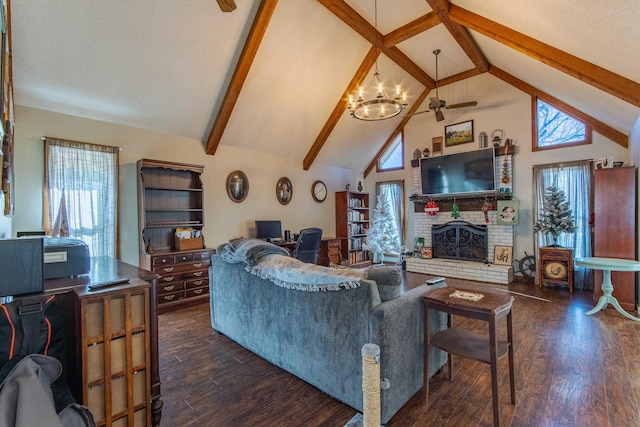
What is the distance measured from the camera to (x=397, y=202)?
7492 millimetres

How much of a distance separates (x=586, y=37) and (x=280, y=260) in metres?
3.55

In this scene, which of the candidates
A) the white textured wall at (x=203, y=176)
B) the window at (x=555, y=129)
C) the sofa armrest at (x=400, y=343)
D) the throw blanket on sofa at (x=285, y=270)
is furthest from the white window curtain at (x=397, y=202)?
the sofa armrest at (x=400, y=343)

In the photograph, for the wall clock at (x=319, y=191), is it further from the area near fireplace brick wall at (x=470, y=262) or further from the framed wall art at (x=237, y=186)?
the area near fireplace brick wall at (x=470, y=262)

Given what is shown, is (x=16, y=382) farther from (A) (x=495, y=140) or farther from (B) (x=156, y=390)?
(A) (x=495, y=140)

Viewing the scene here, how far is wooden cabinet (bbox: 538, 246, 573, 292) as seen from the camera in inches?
192

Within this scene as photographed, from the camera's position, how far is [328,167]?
7531mm

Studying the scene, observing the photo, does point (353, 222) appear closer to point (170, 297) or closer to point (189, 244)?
point (189, 244)

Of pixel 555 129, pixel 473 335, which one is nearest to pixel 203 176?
pixel 473 335

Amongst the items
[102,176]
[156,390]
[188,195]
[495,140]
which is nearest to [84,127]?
[102,176]

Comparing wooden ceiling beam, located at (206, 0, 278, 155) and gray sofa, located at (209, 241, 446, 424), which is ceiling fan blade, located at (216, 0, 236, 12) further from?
gray sofa, located at (209, 241, 446, 424)

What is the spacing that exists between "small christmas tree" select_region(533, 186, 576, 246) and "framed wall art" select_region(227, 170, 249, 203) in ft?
17.8

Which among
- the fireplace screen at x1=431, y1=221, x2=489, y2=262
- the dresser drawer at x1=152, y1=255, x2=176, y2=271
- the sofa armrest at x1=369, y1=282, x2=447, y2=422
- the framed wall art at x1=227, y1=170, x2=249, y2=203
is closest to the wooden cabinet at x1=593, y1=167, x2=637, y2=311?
the fireplace screen at x1=431, y1=221, x2=489, y2=262

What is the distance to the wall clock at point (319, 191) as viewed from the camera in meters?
7.14

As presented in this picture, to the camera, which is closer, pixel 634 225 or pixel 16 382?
pixel 16 382
